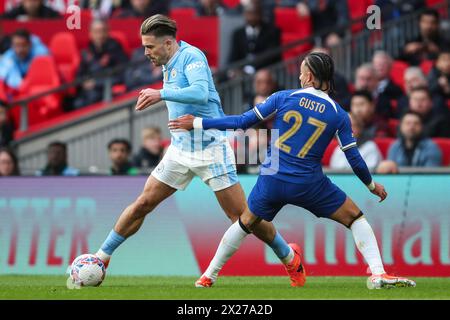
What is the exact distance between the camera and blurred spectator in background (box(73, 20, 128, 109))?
60.8 ft

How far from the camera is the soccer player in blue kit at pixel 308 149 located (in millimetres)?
9680

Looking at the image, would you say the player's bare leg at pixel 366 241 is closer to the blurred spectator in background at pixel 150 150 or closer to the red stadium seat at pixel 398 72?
the blurred spectator in background at pixel 150 150

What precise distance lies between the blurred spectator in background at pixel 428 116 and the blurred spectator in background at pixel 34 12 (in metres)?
7.42

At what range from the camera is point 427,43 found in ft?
58.8

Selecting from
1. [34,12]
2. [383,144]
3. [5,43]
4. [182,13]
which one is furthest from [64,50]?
[383,144]

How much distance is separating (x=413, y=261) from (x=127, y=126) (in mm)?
5610

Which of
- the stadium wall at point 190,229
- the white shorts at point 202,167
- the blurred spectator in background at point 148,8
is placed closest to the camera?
the white shorts at point 202,167

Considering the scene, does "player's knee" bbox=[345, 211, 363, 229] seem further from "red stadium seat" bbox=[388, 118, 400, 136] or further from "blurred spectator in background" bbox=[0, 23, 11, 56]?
"blurred spectator in background" bbox=[0, 23, 11, 56]

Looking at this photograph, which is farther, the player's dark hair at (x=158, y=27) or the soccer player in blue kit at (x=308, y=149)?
the player's dark hair at (x=158, y=27)

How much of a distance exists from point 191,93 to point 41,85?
9277mm

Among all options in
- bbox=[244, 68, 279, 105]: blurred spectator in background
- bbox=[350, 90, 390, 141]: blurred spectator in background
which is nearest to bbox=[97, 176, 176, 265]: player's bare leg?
bbox=[350, 90, 390, 141]: blurred spectator in background

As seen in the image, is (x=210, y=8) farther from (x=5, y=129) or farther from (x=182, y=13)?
(x=5, y=129)

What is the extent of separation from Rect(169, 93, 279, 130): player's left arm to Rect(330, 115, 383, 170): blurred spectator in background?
4.95 m

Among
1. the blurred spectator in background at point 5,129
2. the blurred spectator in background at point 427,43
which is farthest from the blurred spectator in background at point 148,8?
the blurred spectator in background at point 427,43
